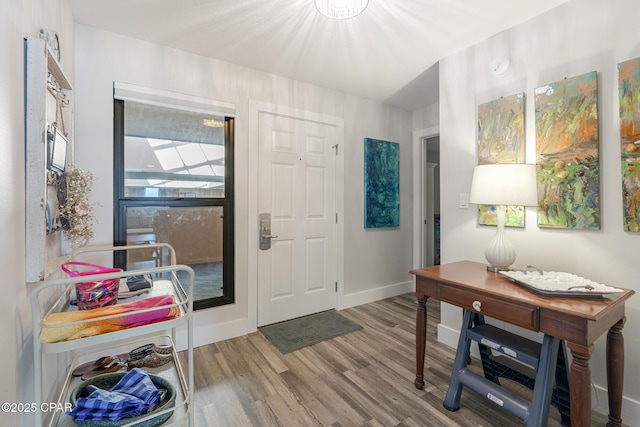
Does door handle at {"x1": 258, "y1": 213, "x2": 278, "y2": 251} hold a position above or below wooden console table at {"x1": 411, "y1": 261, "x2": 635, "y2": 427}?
above

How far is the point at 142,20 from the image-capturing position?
1.96 metres

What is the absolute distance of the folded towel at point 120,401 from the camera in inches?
41.0

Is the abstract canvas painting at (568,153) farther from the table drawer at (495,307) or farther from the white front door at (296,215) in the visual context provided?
the white front door at (296,215)

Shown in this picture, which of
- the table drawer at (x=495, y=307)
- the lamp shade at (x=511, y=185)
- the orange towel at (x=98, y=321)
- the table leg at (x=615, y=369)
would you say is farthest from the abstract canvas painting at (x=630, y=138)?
the orange towel at (x=98, y=321)

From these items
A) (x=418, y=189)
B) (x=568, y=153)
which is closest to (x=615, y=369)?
(x=568, y=153)

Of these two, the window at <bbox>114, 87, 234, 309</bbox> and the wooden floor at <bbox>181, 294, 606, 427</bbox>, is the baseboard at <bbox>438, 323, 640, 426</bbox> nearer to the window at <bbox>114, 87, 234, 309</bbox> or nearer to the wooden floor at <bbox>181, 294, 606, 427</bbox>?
the wooden floor at <bbox>181, 294, 606, 427</bbox>

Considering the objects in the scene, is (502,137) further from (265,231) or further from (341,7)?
(265,231)

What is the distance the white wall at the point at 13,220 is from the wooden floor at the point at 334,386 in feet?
3.07

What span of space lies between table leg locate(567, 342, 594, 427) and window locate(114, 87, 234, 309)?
2353 mm

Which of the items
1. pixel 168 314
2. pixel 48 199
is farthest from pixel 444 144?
pixel 48 199

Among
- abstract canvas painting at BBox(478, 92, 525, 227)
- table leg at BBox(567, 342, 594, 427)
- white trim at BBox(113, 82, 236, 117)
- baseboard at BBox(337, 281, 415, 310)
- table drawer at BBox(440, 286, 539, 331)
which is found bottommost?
baseboard at BBox(337, 281, 415, 310)

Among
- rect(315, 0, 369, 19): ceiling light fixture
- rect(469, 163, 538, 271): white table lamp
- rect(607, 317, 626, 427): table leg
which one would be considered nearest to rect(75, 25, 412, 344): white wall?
rect(315, 0, 369, 19): ceiling light fixture

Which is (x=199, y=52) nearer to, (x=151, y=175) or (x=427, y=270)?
(x=151, y=175)

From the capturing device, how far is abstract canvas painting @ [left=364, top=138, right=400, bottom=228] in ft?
11.2
